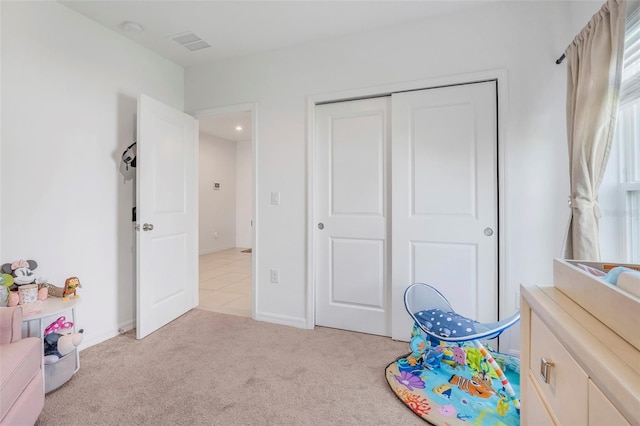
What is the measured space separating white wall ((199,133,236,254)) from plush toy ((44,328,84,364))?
14.0ft

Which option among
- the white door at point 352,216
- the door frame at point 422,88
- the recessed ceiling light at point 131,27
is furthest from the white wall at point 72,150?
the white door at point 352,216

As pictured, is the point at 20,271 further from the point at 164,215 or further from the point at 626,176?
the point at 626,176

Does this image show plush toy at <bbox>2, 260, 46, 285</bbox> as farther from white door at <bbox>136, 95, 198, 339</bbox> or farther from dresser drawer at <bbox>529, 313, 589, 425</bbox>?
dresser drawer at <bbox>529, 313, 589, 425</bbox>

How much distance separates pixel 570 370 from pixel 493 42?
2.17 metres

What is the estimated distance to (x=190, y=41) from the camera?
2.44m

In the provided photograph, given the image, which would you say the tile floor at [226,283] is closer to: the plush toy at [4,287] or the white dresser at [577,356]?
the plush toy at [4,287]

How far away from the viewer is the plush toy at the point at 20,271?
1669 mm

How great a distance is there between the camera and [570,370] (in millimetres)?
590

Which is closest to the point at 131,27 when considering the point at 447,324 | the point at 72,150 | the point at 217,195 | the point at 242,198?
the point at 72,150

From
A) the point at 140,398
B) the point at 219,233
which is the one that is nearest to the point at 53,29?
the point at 140,398

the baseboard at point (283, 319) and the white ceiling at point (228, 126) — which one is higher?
the white ceiling at point (228, 126)

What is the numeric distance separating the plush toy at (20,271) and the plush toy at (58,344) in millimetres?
351

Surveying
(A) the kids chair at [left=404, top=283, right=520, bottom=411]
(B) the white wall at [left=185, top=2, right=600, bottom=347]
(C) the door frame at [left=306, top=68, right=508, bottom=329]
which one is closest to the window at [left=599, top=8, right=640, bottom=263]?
(B) the white wall at [left=185, top=2, right=600, bottom=347]

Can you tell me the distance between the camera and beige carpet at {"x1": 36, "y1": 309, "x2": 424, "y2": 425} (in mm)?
1424
